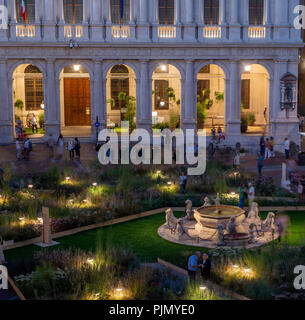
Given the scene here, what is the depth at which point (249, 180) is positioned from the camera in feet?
93.2

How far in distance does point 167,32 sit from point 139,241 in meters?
23.7

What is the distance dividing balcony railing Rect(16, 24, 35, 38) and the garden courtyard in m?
9.51

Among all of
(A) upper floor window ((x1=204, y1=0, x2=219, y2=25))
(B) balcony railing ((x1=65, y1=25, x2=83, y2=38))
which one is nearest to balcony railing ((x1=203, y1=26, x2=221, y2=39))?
(A) upper floor window ((x1=204, y1=0, x2=219, y2=25))

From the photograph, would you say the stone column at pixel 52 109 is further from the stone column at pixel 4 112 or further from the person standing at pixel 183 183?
the person standing at pixel 183 183

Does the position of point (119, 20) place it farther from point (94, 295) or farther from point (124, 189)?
point (94, 295)

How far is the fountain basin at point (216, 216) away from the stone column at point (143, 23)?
21680 mm

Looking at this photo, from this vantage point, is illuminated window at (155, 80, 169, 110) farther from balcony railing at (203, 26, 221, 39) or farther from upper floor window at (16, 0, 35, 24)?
upper floor window at (16, 0, 35, 24)

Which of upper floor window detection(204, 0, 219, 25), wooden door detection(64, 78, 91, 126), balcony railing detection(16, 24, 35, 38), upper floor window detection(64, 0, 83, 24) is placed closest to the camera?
balcony railing detection(16, 24, 35, 38)

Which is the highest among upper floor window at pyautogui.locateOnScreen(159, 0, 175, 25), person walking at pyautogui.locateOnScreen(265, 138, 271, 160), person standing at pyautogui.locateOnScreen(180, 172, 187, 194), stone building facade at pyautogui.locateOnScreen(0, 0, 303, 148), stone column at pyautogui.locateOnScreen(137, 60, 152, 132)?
upper floor window at pyautogui.locateOnScreen(159, 0, 175, 25)

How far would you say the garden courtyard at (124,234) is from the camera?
15.3 metres

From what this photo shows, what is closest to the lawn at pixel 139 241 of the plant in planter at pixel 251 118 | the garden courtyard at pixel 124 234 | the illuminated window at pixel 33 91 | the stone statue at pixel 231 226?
the garden courtyard at pixel 124 234

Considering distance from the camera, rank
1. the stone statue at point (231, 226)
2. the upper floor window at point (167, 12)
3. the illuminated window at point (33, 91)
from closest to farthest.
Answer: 1. the stone statue at point (231, 226)
2. the upper floor window at point (167, 12)
3. the illuminated window at point (33, 91)

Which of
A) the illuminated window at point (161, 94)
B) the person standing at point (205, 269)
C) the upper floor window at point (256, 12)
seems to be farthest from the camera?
the illuminated window at point (161, 94)

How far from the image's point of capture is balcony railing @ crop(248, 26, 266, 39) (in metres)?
41.8
